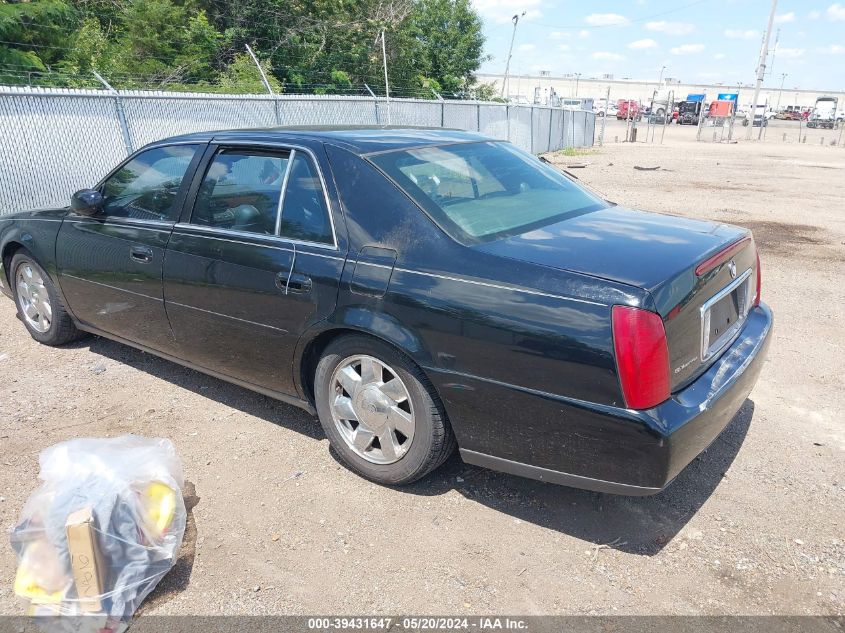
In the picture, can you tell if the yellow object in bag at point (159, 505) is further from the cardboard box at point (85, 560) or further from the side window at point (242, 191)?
the side window at point (242, 191)

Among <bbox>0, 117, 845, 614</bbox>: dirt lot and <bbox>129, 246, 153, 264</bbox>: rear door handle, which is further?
<bbox>129, 246, 153, 264</bbox>: rear door handle

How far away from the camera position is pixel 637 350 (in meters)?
2.33

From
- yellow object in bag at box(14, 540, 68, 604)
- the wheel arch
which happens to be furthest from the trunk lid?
the wheel arch

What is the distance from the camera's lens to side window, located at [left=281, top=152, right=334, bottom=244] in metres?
3.16

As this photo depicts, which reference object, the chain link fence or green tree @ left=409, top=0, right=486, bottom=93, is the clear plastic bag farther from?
green tree @ left=409, top=0, right=486, bottom=93

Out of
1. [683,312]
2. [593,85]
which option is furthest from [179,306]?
[593,85]

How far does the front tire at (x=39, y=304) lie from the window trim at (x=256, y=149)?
5.58 feet

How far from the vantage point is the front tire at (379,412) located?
2896 mm

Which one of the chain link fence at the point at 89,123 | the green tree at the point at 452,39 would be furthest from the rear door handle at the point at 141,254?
the green tree at the point at 452,39

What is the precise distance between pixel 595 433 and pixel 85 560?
6.22ft

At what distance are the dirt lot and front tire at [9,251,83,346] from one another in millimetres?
320

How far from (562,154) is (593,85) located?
4030 inches

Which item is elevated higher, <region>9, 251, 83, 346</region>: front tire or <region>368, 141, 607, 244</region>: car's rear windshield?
<region>368, 141, 607, 244</region>: car's rear windshield

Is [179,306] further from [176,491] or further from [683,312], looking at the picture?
[683,312]
